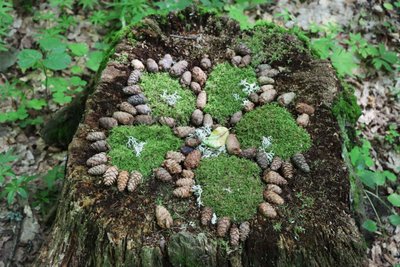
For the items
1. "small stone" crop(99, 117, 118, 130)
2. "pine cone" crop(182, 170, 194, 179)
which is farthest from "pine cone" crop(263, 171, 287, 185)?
"small stone" crop(99, 117, 118, 130)

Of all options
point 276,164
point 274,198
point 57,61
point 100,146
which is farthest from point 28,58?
point 274,198

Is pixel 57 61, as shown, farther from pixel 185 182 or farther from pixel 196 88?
pixel 185 182

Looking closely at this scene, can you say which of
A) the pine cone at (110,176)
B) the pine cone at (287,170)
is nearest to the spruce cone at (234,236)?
the pine cone at (287,170)

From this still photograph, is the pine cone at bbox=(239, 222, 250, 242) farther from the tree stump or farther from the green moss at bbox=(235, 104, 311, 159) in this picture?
the green moss at bbox=(235, 104, 311, 159)

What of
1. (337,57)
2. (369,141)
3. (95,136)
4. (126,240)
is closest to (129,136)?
(95,136)

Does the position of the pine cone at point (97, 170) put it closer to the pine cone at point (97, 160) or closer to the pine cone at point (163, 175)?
the pine cone at point (97, 160)

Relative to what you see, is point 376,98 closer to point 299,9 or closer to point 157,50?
point 299,9
